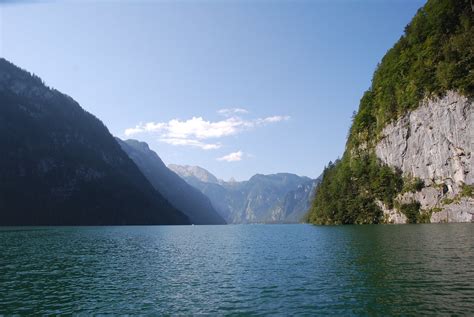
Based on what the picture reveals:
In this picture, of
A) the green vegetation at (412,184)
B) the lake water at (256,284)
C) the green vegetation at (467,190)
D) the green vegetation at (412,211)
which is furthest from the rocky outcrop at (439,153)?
the lake water at (256,284)

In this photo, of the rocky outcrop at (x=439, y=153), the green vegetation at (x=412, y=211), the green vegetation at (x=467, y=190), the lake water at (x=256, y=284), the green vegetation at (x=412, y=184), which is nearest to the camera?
the lake water at (x=256, y=284)

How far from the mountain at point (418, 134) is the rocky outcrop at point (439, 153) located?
30 cm

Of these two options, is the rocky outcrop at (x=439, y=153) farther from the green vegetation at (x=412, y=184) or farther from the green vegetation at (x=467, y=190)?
the green vegetation at (x=412, y=184)

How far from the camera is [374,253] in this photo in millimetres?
46219

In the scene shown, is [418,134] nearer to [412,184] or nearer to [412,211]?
[412,184]

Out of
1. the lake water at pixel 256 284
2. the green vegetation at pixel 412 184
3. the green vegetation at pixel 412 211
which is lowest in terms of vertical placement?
the lake water at pixel 256 284

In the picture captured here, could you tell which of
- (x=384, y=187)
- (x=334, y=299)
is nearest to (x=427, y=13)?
(x=384, y=187)

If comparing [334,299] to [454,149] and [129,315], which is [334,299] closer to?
[129,315]

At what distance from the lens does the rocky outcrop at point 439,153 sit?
103688 mm

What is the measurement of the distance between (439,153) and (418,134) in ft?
42.3

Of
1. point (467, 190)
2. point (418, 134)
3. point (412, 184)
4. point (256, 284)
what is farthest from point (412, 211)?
point (256, 284)

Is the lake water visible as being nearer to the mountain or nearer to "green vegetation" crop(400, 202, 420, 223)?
the mountain

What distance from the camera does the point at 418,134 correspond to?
124 m

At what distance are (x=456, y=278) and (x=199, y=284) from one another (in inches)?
880
